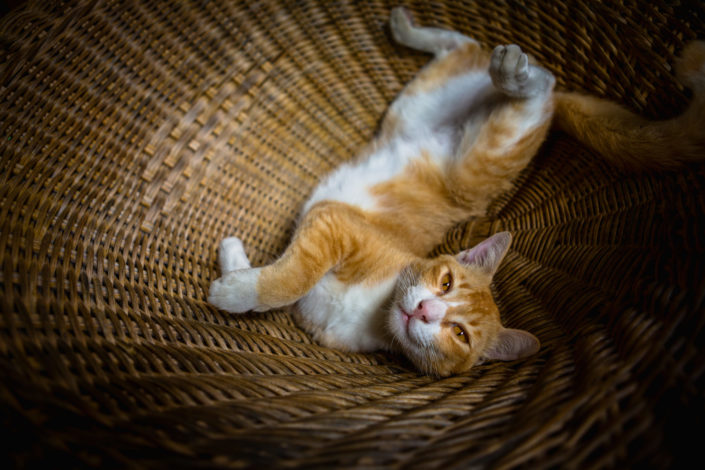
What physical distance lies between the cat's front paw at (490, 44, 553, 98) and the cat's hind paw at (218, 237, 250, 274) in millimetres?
1446

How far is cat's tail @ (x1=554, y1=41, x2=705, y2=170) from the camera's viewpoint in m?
1.45

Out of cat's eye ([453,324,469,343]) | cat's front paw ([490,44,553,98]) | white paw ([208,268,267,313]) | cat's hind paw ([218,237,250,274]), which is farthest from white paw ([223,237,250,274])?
cat's front paw ([490,44,553,98])

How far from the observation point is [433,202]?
2.23 meters

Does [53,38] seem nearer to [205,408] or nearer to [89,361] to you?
[89,361]

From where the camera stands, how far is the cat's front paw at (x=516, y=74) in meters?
1.71

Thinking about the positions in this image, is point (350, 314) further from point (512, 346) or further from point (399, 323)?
point (512, 346)

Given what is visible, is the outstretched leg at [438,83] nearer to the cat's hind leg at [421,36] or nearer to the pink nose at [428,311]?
the cat's hind leg at [421,36]

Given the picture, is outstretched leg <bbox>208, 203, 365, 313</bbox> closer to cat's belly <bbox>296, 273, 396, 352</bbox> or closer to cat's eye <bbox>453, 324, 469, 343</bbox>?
cat's belly <bbox>296, 273, 396, 352</bbox>

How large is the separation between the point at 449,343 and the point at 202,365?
36.2 inches

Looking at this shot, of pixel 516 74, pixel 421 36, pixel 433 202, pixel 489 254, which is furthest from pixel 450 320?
pixel 421 36

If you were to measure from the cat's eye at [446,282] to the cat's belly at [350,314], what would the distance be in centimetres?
25

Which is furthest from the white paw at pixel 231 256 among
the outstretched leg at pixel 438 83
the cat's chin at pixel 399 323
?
the outstretched leg at pixel 438 83

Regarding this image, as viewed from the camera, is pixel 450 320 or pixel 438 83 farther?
pixel 438 83

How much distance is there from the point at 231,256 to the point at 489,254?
3.86 feet
